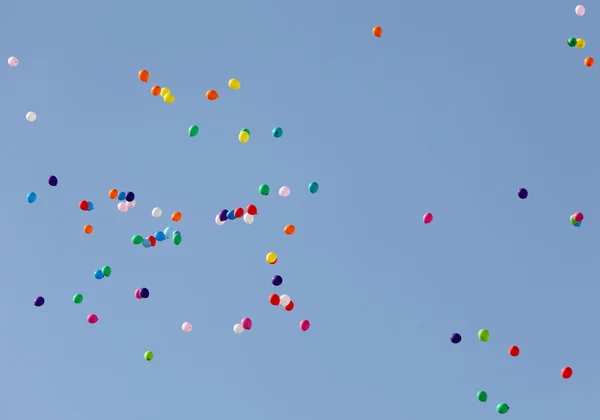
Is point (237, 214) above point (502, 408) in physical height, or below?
above

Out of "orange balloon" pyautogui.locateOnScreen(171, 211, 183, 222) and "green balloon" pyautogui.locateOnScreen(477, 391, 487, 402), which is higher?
"orange balloon" pyautogui.locateOnScreen(171, 211, 183, 222)

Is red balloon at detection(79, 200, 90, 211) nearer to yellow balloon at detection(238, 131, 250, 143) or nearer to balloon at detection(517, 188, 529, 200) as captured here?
yellow balloon at detection(238, 131, 250, 143)

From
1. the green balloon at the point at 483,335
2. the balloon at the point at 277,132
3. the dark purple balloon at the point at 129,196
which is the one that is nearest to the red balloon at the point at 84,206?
the dark purple balloon at the point at 129,196

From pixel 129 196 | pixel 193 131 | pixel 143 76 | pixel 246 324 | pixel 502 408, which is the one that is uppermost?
pixel 143 76

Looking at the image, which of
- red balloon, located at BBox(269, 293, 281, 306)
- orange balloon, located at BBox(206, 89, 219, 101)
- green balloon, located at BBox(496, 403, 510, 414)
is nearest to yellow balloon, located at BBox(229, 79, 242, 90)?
orange balloon, located at BBox(206, 89, 219, 101)

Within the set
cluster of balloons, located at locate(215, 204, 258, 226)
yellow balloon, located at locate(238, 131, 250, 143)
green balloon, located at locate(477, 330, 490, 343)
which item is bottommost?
green balloon, located at locate(477, 330, 490, 343)

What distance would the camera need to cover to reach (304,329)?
2553 cm

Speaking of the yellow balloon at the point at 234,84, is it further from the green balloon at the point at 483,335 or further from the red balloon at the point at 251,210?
the green balloon at the point at 483,335

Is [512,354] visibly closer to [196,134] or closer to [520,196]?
[520,196]

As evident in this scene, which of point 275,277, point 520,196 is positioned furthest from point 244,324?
point 520,196

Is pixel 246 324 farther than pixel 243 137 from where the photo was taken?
Yes

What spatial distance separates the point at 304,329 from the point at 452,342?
91.4 inches

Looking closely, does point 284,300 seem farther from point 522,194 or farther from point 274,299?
point 522,194

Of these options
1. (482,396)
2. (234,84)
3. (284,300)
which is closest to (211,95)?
(234,84)
